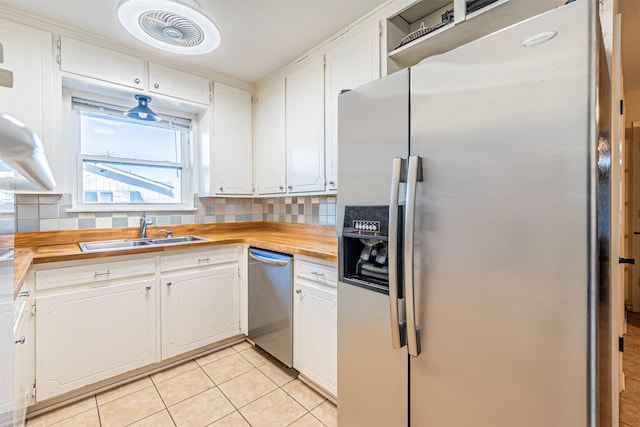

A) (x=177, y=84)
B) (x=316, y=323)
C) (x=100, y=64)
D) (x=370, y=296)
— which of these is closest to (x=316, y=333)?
(x=316, y=323)

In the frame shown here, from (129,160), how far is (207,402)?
202 centimetres

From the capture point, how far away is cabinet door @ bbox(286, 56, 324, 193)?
225 cm

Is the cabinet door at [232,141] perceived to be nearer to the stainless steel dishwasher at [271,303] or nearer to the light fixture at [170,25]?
the stainless steel dishwasher at [271,303]

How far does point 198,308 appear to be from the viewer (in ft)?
7.30

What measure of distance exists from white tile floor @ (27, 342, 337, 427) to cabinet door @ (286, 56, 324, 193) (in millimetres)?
1383

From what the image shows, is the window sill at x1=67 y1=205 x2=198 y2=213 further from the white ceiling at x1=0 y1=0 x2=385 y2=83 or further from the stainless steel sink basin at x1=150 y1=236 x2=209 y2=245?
the white ceiling at x1=0 y1=0 x2=385 y2=83

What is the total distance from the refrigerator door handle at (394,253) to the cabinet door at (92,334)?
169cm

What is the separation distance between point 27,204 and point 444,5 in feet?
9.74

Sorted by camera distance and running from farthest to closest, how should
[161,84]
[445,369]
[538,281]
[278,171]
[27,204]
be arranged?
[278,171], [161,84], [27,204], [445,369], [538,281]

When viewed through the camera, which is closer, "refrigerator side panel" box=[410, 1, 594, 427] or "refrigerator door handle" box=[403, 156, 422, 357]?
"refrigerator side panel" box=[410, 1, 594, 427]

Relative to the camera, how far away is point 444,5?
1.73 meters

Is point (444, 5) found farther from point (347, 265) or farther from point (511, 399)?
point (511, 399)

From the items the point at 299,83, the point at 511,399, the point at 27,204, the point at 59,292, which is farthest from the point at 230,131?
the point at 511,399

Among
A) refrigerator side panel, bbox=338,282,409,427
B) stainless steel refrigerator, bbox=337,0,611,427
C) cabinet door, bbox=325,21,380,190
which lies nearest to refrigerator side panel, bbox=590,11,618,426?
stainless steel refrigerator, bbox=337,0,611,427
